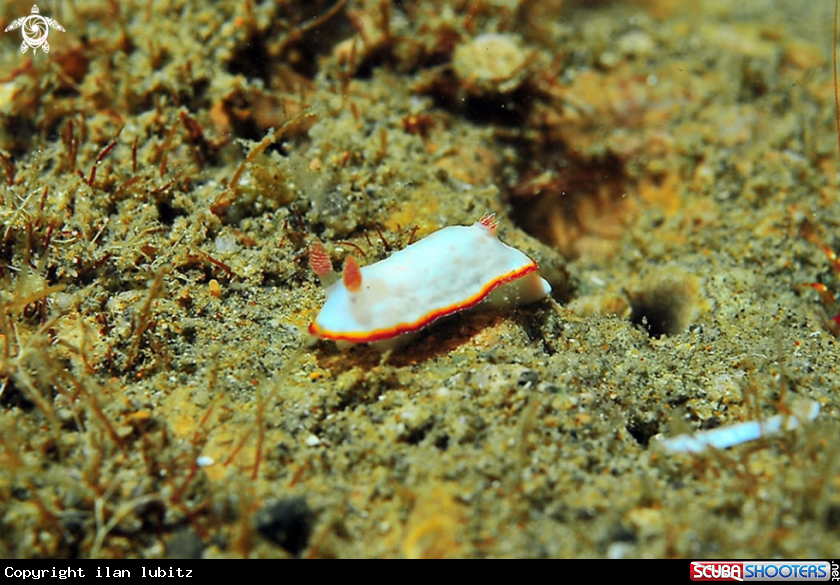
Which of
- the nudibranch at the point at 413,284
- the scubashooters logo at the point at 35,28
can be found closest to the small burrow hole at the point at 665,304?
the nudibranch at the point at 413,284

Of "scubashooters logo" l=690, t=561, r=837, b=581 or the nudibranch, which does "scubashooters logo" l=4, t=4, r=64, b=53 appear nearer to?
the nudibranch

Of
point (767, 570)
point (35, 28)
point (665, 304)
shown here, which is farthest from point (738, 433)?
point (35, 28)

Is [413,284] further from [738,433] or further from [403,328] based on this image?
[738,433]

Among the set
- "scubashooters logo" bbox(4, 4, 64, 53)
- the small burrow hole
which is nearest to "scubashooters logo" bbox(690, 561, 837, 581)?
the small burrow hole

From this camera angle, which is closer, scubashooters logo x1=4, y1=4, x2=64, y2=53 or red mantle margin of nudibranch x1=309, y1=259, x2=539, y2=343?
red mantle margin of nudibranch x1=309, y1=259, x2=539, y2=343

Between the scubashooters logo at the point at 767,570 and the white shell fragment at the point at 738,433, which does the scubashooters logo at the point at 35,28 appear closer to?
the white shell fragment at the point at 738,433

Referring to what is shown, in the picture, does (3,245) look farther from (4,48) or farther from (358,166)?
(4,48)
